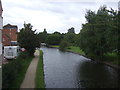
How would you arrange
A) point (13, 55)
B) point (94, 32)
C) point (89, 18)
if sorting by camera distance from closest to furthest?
point (13, 55) < point (94, 32) < point (89, 18)

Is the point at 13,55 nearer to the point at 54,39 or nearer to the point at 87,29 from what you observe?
the point at 87,29

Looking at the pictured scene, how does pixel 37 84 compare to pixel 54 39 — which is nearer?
pixel 37 84

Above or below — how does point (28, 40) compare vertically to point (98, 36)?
below

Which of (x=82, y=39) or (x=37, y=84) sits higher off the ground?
(x=82, y=39)

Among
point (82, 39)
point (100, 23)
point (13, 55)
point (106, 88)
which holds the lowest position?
point (106, 88)

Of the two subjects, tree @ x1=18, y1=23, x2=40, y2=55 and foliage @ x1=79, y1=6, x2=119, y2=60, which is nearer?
foliage @ x1=79, y1=6, x2=119, y2=60

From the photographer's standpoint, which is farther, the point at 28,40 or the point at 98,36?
the point at 28,40

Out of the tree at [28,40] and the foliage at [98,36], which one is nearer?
the foliage at [98,36]

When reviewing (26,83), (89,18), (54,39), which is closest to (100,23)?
(89,18)

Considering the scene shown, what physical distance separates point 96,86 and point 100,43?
628 inches

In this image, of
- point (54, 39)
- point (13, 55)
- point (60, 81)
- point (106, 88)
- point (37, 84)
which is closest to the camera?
point (37, 84)

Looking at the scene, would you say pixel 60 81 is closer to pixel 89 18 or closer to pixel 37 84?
pixel 37 84

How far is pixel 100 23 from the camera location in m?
31.7

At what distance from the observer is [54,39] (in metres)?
103
